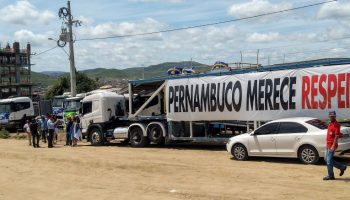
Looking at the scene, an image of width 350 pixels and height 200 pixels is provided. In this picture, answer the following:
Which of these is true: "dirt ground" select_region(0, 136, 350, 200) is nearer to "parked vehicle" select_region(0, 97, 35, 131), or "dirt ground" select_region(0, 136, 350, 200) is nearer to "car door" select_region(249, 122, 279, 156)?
"car door" select_region(249, 122, 279, 156)

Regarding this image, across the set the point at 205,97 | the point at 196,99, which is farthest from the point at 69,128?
the point at 205,97

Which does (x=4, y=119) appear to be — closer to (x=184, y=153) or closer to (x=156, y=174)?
(x=184, y=153)

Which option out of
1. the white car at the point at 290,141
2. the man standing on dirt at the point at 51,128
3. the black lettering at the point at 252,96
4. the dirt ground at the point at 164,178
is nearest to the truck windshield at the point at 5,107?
the man standing on dirt at the point at 51,128

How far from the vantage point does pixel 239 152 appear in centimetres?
1598

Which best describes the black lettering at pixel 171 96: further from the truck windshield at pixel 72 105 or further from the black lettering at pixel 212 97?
the truck windshield at pixel 72 105

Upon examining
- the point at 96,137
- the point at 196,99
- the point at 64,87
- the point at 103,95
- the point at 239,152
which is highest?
the point at 64,87

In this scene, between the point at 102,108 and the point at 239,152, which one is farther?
the point at 102,108

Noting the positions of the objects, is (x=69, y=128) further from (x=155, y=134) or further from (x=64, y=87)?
(x=64, y=87)

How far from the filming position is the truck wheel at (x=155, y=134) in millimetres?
21102

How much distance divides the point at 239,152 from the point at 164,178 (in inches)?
156

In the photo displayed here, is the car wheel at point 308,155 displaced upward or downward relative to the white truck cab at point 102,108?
downward

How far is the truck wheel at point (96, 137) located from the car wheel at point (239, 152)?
370 inches

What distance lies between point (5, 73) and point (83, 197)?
10794 cm

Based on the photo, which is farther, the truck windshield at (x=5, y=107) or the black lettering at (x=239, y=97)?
the truck windshield at (x=5, y=107)
